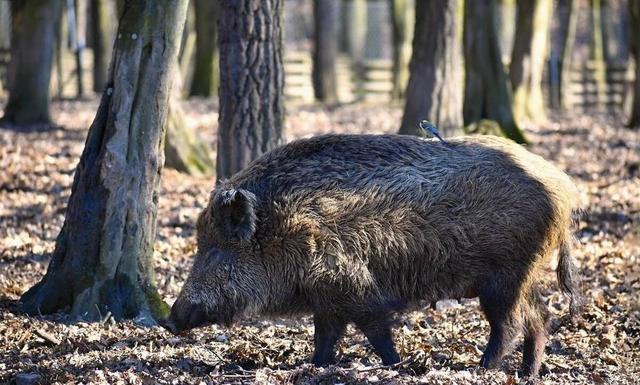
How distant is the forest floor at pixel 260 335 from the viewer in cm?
573

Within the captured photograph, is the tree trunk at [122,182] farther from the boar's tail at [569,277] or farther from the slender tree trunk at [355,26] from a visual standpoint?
the slender tree trunk at [355,26]

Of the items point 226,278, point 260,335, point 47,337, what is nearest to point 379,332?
point 226,278

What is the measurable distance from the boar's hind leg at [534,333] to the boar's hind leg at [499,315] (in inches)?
6.2

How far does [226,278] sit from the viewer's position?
5855 mm

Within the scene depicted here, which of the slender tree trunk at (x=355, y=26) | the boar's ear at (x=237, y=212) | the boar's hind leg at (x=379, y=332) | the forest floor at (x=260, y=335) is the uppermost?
the slender tree trunk at (x=355, y=26)

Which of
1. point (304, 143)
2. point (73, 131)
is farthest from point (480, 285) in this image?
point (73, 131)

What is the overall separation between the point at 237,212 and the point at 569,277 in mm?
2207

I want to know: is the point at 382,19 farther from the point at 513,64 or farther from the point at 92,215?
the point at 92,215

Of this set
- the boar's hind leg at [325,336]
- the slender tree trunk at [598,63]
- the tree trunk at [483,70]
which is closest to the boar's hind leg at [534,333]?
the boar's hind leg at [325,336]

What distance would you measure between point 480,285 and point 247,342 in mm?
1637

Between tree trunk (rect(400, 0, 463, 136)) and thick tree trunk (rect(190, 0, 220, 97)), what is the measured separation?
9.59 meters

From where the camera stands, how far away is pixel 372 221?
5.80 meters

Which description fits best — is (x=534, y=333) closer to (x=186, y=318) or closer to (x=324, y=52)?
(x=186, y=318)

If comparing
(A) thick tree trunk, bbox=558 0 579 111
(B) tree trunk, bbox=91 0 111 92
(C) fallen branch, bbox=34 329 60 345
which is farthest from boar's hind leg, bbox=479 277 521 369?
(A) thick tree trunk, bbox=558 0 579 111
